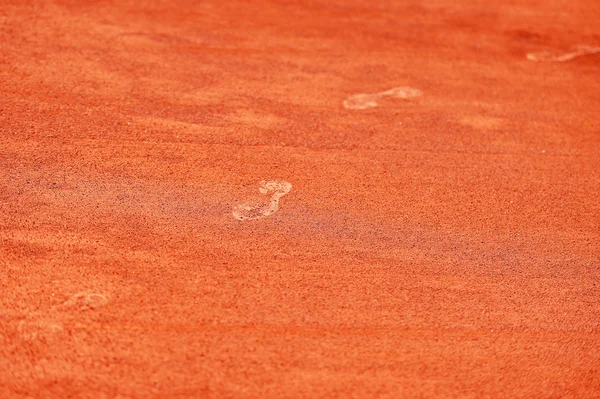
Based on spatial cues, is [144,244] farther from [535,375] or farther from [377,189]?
[535,375]

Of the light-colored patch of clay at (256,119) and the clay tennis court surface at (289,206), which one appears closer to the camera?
the clay tennis court surface at (289,206)

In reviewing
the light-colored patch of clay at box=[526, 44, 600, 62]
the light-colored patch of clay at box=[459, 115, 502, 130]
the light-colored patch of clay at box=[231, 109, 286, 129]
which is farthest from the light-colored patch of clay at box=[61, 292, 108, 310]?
the light-colored patch of clay at box=[526, 44, 600, 62]

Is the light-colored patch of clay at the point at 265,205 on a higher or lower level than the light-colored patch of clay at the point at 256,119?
lower

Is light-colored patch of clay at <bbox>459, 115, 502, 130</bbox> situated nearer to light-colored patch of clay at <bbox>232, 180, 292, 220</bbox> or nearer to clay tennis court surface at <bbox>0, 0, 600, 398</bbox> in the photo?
clay tennis court surface at <bbox>0, 0, 600, 398</bbox>

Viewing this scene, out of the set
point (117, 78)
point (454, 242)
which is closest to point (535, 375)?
point (454, 242)

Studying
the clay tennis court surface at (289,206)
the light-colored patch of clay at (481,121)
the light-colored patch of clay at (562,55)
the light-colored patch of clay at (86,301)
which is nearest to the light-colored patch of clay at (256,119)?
the clay tennis court surface at (289,206)

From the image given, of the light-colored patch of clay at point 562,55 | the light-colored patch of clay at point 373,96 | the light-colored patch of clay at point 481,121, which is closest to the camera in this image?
the light-colored patch of clay at point 481,121

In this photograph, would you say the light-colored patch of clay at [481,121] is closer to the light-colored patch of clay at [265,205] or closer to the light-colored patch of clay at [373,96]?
the light-colored patch of clay at [373,96]
